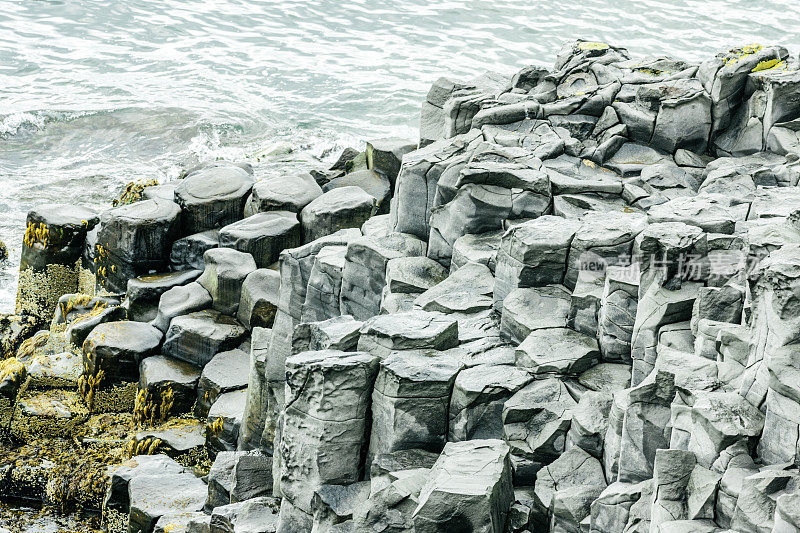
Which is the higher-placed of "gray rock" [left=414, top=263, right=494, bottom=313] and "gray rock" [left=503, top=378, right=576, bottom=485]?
"gray rock" [left=414, top=263, right=494, bottom=313]

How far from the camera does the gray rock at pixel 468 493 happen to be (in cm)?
995

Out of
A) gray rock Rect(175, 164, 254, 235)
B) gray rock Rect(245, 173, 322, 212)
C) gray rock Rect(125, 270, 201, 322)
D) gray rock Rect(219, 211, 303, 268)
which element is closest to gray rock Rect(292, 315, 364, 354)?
gray rock Rect(219, 211, 303, 268)

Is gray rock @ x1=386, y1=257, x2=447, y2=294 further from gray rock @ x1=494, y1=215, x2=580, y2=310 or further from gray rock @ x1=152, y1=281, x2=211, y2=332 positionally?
gray rock @ x1=152, y1=281, x2=211, y2=332

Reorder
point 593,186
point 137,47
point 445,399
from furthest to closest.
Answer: point 137,47
point 593,186
point 445,399

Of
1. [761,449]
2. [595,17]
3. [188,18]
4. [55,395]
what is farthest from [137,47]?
[761,449]

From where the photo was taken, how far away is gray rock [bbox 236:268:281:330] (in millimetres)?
22422

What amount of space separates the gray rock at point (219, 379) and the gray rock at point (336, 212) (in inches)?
159

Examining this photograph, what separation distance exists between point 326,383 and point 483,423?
207 centimetres

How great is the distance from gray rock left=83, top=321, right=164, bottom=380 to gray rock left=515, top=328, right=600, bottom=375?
40.0 feet

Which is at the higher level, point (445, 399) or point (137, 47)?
point (445, 399)

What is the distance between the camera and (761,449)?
9.05 meters

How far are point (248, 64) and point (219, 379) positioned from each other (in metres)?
31.2

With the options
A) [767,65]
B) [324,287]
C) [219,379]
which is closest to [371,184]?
[219,379]

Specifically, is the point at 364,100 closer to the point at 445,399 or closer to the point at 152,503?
the point at 152,503
